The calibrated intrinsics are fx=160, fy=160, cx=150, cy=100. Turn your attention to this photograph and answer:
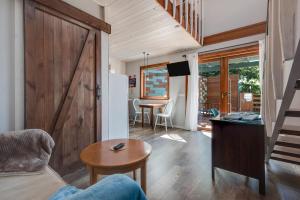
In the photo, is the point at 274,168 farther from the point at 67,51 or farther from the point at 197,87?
the point at 67,51

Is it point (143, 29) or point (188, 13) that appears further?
point (188, 13)

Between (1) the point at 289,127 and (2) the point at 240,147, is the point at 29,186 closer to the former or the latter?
(2) the point at 240,147

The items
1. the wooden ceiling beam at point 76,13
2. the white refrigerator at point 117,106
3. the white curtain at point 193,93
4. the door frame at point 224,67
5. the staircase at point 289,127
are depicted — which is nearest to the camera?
the staircase at point 289,127

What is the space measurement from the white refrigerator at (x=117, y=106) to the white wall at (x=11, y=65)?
1209 millimetres

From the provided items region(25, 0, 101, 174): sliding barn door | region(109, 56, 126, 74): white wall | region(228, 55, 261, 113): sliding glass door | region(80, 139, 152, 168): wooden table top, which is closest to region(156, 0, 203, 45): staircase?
region(228, 55, 261, 113): sliding glass door

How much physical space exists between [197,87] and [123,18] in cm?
259

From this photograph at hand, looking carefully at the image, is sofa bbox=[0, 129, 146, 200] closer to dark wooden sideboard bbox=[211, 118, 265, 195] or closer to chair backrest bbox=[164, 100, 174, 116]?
dark wooden sideboard bbox=[211, 118, 265, 195]

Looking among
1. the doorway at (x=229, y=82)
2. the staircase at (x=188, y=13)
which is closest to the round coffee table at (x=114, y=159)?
the staircase at (x=188, y=13)

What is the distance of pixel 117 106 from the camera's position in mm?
2756

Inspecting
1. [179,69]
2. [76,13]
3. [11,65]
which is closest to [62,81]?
[11,65]

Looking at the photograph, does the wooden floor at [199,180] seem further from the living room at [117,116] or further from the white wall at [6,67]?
the white wall at [6,67]

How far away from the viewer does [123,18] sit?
2.85 metres

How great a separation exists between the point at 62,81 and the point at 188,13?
9.79ft

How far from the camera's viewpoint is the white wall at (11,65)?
1504mm
